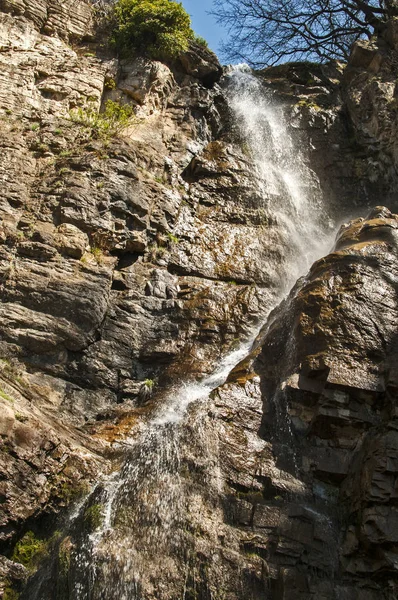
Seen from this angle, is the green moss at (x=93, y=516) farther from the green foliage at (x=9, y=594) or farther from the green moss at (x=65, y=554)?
the green foliage at (x=9, y=594)

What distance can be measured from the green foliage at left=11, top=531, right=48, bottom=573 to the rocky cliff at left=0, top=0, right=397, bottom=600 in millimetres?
31

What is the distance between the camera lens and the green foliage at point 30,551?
5.76 meters

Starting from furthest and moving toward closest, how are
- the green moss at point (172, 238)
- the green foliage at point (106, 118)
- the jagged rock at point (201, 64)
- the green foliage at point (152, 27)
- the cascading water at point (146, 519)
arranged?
the jagged rock at point (201, 64) → the green foliage at point (152, 27) → the green foliage at point (106, 118) → the green moss at point (172, 238) → the cascading water at point (146, 519)

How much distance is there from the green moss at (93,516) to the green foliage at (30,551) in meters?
0.54

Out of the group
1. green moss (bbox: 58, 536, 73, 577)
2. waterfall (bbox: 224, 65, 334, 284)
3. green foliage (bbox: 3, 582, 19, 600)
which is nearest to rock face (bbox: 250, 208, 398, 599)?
green moss (bbox: 58, 536, 73, 577)

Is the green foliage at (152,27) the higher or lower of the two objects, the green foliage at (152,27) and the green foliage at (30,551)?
the higher

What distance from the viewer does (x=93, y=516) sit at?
19.3ft

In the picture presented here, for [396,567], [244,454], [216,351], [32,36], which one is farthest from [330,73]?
[396,567]

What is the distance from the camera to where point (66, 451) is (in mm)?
6520

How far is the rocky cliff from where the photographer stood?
18.7 ft

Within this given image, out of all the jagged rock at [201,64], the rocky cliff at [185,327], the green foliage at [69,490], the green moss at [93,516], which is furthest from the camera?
the jagged rock at [201,64]

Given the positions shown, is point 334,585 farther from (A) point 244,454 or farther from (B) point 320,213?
(B) point 320,213

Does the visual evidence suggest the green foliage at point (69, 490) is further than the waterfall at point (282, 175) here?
No

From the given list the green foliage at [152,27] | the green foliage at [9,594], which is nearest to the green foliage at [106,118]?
the green foliage at [152,27]
